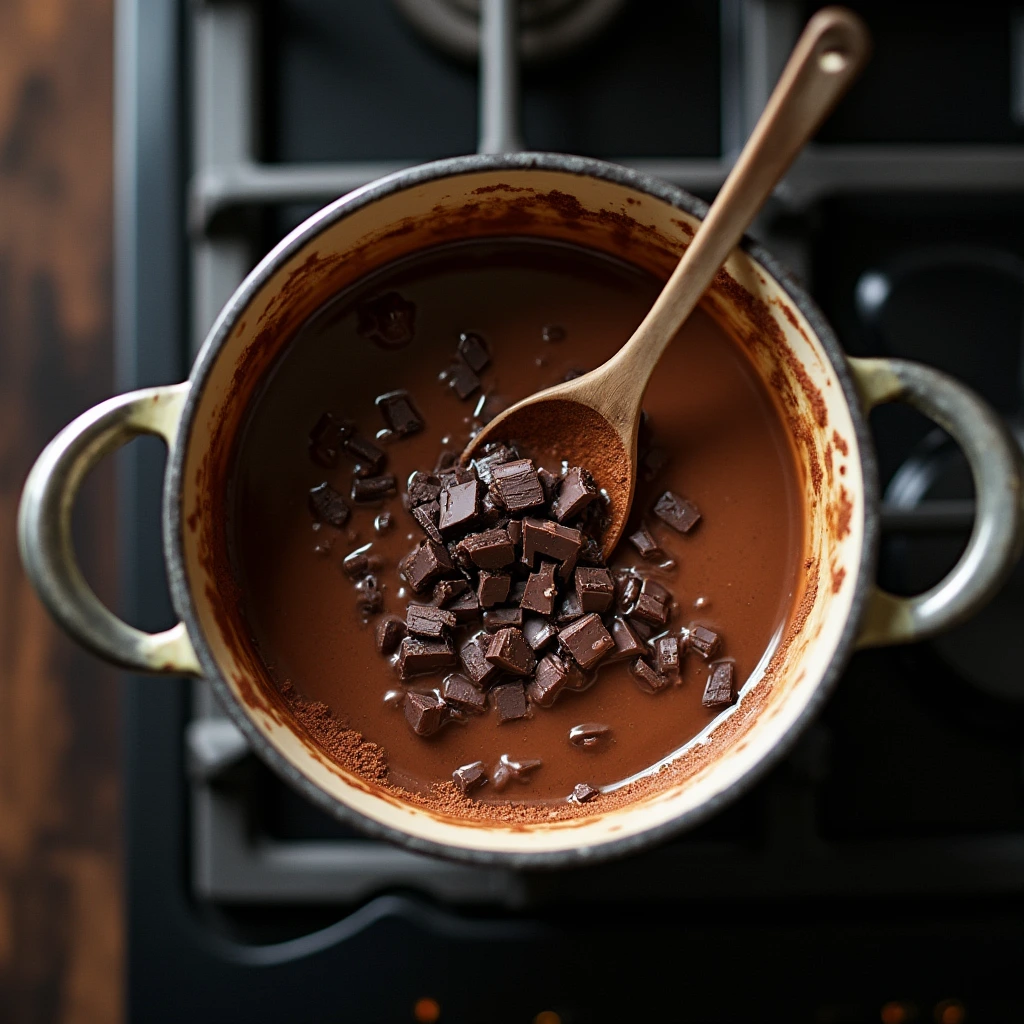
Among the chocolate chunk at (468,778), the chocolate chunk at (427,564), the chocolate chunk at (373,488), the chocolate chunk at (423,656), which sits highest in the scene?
the chocolate chunk at (373,488)

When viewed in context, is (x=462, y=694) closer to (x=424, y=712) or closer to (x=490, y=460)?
(x=424, y=712)

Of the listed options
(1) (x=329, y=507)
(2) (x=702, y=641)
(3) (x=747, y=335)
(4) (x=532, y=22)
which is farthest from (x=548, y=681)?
(4) (x=532, y=22)

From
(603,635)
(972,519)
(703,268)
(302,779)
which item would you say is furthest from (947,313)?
(302,779)

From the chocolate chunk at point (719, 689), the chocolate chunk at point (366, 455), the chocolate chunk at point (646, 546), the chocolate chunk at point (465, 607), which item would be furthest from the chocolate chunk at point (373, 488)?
the chocolate chunk at point (719, 689)

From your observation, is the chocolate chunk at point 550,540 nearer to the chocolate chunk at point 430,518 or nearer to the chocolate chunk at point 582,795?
the chocolate chunk at point 430,518

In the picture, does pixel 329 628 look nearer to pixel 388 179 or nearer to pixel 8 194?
pixel 388 179

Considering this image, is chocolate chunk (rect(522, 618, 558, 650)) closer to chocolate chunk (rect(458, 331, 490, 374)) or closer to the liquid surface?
the liquid surface

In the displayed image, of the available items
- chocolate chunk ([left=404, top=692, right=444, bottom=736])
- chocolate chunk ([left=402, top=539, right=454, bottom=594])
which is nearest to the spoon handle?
chocolate chunk ([left=402, top=539, right=454, bottom=594])
